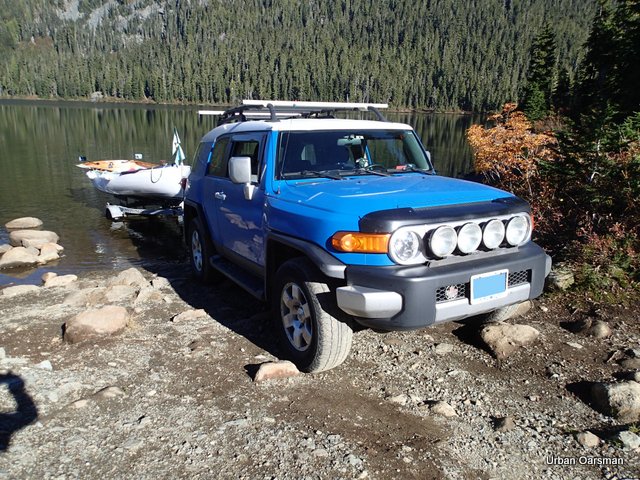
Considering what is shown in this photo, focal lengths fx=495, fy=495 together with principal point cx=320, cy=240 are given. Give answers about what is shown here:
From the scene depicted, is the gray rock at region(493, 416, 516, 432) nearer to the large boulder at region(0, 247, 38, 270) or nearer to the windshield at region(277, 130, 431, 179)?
the windshield at region(277, 130, 431, 179)

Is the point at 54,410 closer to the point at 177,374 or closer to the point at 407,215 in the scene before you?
the point at 177,374

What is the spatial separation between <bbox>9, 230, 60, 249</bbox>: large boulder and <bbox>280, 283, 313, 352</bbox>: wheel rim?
8.78m

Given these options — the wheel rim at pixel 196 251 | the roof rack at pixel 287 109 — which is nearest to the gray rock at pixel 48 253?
the wheel rim at pixel 196 251

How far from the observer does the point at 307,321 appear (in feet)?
14.2

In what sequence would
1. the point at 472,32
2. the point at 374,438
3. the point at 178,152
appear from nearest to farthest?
the point at 374,438 < the point at 178,152 < the point at 472,32

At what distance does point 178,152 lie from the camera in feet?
53.4

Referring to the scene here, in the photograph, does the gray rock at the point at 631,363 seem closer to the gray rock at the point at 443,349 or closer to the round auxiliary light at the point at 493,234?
the gray rock at the point at 443,349

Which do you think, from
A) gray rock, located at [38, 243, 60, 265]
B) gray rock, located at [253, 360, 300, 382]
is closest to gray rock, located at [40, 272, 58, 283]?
gray rock, located at [38, 243, 60, 265]

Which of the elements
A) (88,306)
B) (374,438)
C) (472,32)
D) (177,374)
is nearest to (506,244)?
(374,438)

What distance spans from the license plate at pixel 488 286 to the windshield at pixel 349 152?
5.96 feet

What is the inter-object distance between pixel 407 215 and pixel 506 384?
1.75 metres

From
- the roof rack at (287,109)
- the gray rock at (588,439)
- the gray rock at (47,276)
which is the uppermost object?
the roof rack at (287,109)

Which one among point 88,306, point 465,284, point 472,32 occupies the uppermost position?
point 472,32

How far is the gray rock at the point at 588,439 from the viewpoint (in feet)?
11.0
